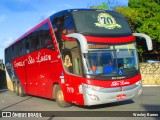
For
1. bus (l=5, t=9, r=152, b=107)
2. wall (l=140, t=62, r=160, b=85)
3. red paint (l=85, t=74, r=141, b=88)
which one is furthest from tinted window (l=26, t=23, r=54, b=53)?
wall (l=140, t=62, r=160, b=85)

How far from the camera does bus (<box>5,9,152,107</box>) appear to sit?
13.4 metres

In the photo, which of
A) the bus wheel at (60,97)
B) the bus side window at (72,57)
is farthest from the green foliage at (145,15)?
the bus side window at (72,57)

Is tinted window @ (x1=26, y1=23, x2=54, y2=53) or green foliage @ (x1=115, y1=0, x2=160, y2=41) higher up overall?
green foliage @ (x1=115, y1=0, x2=160, y2=41)

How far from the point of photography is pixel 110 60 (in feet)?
45.1

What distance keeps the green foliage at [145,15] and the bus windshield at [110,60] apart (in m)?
22.2

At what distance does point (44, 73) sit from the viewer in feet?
58.1

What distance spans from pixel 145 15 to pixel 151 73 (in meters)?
6.53

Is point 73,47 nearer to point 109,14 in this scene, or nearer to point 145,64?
point 109,14

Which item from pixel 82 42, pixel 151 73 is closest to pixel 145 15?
pixel 151 73

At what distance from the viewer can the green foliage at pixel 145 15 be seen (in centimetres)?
3638

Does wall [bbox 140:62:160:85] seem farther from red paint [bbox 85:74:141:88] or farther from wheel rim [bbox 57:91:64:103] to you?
red paint [bbox 85:74:141:88]

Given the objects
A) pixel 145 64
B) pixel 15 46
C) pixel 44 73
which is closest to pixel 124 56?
pixel 44 73

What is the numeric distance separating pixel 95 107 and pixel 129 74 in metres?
2.19

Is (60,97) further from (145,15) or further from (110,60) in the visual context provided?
(145,15)
